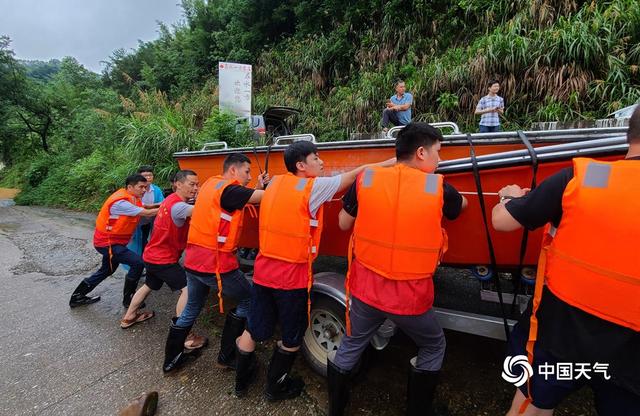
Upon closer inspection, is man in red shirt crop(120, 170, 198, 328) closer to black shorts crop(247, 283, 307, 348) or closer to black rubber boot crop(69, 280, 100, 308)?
black shorts crop(247, 283, 307, 348)

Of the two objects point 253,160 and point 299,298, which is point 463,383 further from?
point 253,160

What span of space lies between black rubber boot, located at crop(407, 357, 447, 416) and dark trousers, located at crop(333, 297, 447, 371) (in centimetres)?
3

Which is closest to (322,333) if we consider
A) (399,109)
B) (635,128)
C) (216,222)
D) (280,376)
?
(280,376)

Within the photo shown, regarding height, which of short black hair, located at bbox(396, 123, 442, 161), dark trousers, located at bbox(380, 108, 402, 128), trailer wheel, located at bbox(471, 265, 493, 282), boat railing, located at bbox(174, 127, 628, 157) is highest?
dark trousers, located at bbox(380, 108, 402, 128)

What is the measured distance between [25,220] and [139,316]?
9605 mm

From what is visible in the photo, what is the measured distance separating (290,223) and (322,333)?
39.8 inches

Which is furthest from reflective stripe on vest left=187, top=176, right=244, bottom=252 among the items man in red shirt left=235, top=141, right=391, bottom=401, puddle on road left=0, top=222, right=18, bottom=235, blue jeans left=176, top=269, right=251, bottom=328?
puddle on road left=0, top=222, right=18, bottom=235

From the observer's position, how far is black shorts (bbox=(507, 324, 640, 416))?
1.18 metres

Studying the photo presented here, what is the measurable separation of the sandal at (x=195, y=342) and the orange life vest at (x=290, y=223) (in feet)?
4.58

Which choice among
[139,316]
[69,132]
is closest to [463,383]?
[139,316]

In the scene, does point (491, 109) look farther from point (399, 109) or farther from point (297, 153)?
point (297, 153)

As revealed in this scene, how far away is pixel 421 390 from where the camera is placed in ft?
5.59

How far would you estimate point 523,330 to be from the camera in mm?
1430

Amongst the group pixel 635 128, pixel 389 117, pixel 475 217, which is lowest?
pixel 475 217
